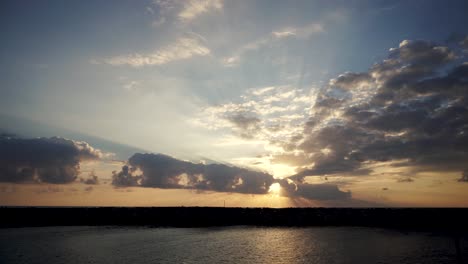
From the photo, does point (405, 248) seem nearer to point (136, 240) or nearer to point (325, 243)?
point (325, 243)

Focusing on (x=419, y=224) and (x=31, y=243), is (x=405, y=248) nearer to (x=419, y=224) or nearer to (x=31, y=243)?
(x=419, y=224)

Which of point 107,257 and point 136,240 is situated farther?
point 136,240

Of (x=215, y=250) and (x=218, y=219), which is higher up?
(x=218, y=219)

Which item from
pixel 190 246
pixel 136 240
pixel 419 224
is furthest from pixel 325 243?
pixel 419 224

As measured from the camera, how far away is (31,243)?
191 ft

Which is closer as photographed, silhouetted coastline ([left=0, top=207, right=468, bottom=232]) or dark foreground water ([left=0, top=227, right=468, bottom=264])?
dark foreground water ([left=0, top=227, right=468, bottom=264])

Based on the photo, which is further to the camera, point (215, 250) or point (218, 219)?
point (218, 219)

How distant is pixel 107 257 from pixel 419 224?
334 feet

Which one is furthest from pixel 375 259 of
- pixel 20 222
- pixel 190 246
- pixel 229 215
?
pixel 20 222

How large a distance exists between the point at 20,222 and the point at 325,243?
299 ft

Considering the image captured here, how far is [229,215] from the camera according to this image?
398 feet

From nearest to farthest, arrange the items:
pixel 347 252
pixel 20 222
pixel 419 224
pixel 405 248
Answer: pixel 347 252 → pixel 405 248 → pixel 20 222 → pixel 419 224

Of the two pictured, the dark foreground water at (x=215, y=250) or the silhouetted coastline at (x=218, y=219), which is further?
the silhouetted coastline at (x=218, y=219)

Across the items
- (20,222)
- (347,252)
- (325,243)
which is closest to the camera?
(347,252)
